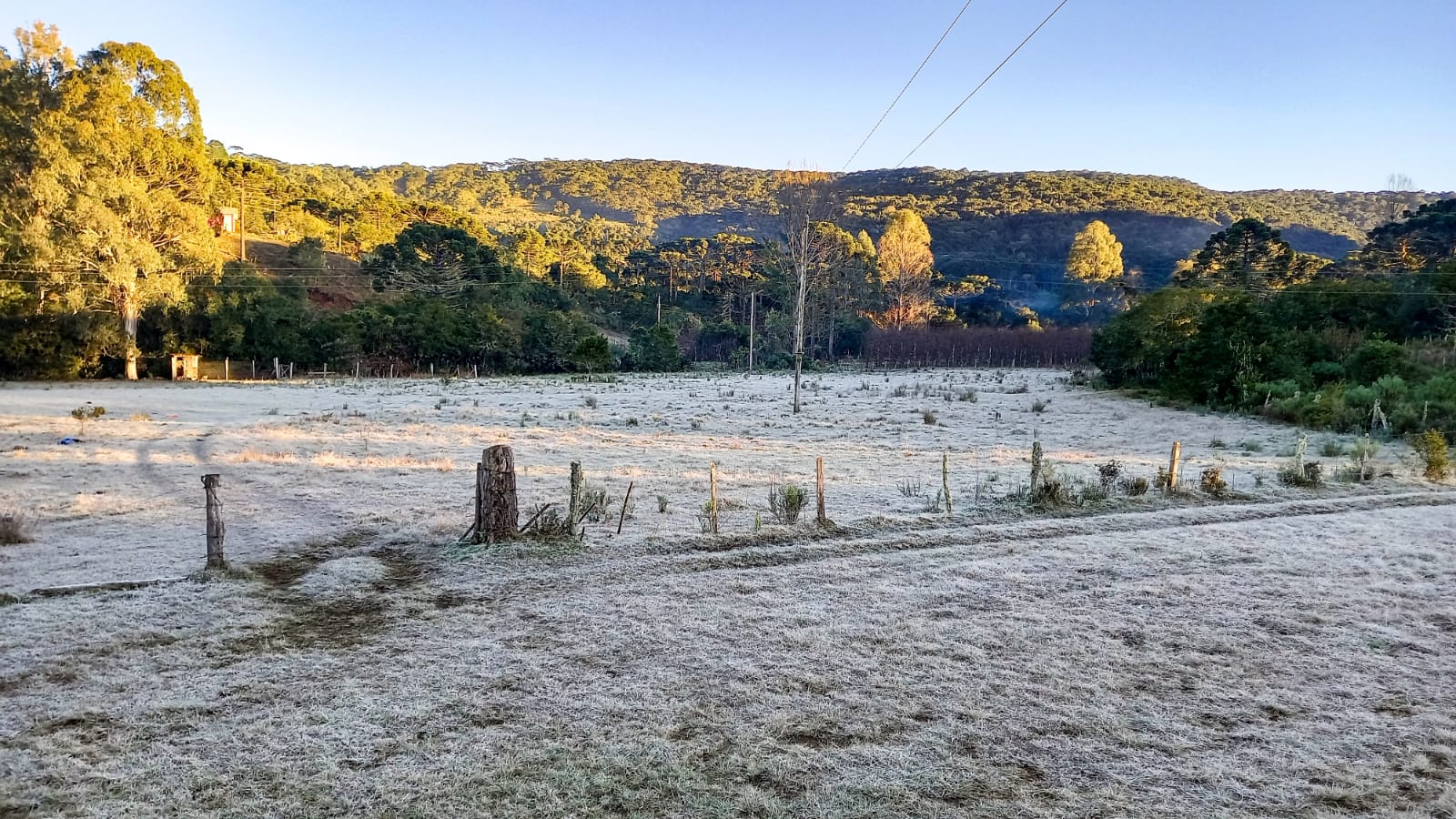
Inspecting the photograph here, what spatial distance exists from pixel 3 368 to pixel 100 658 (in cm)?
3879

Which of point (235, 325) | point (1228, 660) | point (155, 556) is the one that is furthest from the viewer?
point (235, 325)

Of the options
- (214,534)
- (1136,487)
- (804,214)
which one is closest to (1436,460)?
(1136,487)

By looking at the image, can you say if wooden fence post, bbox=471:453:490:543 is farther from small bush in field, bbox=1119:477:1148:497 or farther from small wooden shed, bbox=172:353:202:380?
small wooden shed, bbox=172:353:202:380

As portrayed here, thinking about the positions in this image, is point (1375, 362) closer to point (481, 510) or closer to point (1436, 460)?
point (1436, 460)

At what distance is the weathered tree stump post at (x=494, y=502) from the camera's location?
25.8 feet

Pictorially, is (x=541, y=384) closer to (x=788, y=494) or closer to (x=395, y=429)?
(x=395, y=429)

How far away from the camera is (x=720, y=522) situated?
9070 millimetres

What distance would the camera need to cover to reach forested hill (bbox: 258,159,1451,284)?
101438 mm

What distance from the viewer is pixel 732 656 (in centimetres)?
531

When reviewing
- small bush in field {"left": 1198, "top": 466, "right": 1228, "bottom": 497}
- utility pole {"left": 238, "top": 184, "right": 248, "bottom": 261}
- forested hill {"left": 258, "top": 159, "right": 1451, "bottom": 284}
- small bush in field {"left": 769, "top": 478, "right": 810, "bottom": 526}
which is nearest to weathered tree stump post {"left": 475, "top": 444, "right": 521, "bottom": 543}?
small bush in field {"left": 769, "top": 478, "right": 810, "bottom": 526}

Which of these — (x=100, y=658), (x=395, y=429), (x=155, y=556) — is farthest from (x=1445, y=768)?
(x=395, y=429)

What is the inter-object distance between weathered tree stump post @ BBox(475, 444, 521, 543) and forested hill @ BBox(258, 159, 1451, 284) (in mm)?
67680

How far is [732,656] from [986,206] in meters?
125

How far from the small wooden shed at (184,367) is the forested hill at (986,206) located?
37778 millimetres
